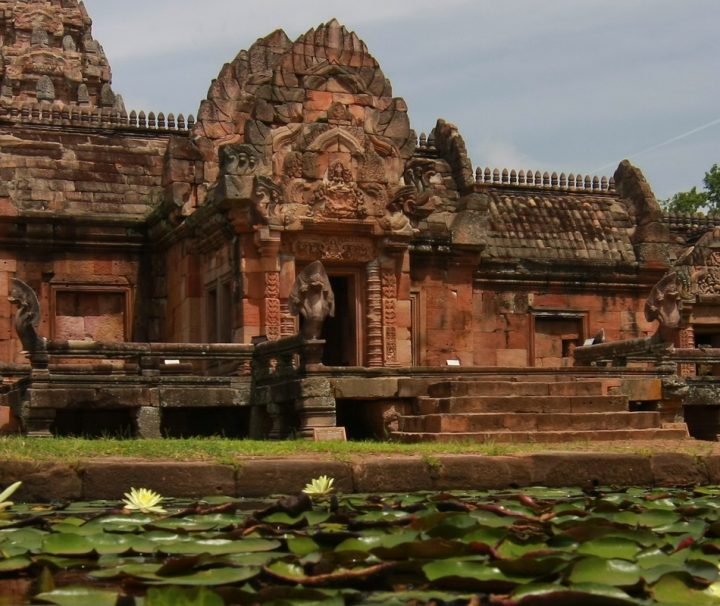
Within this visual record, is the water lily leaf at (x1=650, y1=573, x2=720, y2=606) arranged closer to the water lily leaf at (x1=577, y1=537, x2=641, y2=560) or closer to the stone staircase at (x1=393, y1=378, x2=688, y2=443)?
the water lily leaf at (x1=577, y1=537, x2=641, y2=560)

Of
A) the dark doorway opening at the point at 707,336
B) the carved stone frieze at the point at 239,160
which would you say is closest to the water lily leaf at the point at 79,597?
the carved stone frieze at the point at 239,160

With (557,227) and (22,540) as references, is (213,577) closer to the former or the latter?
(22,540)

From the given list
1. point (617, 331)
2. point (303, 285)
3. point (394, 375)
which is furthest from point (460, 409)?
point (617, 331)

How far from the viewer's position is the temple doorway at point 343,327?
1775 cm

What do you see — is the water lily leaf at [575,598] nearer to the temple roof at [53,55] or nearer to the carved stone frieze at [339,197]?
the carved stone frieze at [339,197]

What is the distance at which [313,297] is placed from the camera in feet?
46.9

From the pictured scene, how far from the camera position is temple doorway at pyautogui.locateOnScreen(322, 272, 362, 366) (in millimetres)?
17750

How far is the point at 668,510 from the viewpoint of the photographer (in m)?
7.34

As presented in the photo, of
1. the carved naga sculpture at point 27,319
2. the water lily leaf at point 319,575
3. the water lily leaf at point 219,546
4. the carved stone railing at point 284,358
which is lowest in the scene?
the water lily leaf at point 319,575

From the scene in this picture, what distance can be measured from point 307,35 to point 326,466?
1029cm

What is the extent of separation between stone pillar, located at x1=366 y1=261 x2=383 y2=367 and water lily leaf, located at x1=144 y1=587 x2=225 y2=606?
41.5 feet

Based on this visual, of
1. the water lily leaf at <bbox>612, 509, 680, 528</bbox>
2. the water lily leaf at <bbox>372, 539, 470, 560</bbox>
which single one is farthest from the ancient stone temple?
the water lily leaf at <bbox>372, 539, 470, 560</bbox>

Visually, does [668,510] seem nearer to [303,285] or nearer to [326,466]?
[326,466]

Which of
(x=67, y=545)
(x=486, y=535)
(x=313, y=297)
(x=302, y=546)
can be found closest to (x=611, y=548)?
(x=486, y=535)
